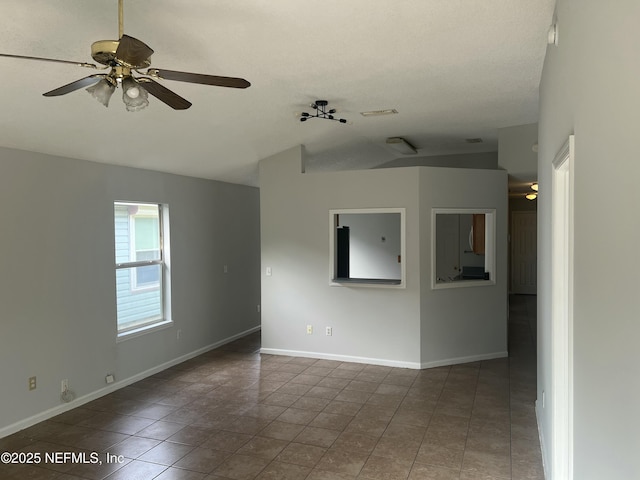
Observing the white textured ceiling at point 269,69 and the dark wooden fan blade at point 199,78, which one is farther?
the white textured ceiling at point 269,69

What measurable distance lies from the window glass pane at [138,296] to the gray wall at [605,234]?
14.8 feet

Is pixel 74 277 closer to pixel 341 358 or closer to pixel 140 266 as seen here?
pixel 140 266

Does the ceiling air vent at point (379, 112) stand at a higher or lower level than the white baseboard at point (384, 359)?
higher

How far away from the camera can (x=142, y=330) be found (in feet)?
17.2

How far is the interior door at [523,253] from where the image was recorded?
35.2 ft

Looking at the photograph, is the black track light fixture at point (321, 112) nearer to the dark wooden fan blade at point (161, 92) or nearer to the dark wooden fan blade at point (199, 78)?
the dark wooden fan blade at point (161, 92)

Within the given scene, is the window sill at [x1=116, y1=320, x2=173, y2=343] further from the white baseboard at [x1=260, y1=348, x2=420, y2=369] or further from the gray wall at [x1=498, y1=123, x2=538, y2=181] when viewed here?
the gray wall at [x1=498, y1=123, x2=538, y2=181]

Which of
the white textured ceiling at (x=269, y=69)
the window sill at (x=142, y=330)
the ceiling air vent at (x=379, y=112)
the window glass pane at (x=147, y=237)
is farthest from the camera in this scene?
the window glass pane at (x=147, y=237)

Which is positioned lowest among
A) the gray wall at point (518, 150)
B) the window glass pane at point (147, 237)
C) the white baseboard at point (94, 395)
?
the white baseboard at point (94, 395)

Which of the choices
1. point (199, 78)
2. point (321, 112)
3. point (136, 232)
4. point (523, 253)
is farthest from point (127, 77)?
point (523, 253)

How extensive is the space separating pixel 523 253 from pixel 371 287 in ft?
21.7

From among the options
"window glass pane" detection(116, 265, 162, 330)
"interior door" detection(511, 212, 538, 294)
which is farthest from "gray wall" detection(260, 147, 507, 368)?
"interior door" detection(511, 212, 538, 294)

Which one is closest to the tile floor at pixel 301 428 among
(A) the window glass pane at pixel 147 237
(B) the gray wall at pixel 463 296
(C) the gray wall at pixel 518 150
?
(B) the gray wall at pixel 463 296

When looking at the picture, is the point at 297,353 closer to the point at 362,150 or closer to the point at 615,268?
the point at 362,150
